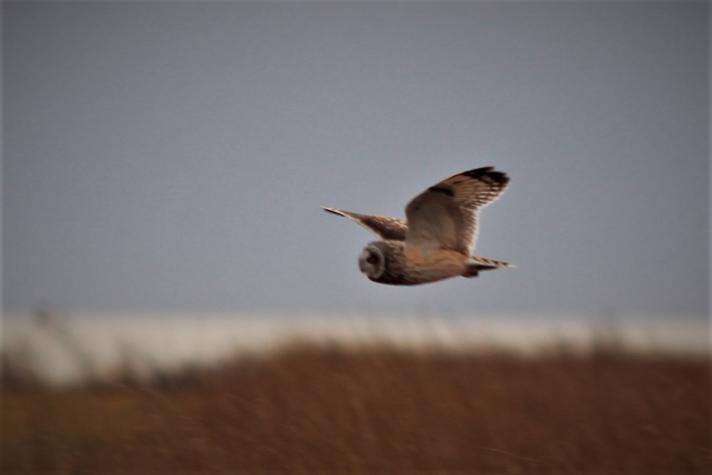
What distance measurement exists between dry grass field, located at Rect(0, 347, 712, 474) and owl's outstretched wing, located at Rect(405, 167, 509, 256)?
1.78m

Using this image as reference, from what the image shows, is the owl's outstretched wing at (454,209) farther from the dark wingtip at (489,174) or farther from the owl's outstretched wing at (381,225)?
the owl's outstretched wing at (381,225)

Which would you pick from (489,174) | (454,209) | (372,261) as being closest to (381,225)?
(454,209)

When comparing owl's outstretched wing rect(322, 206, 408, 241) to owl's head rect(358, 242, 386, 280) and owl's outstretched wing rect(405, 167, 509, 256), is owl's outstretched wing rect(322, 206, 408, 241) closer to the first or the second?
owl's outstretched wing rect(405, 167, 509, 256)

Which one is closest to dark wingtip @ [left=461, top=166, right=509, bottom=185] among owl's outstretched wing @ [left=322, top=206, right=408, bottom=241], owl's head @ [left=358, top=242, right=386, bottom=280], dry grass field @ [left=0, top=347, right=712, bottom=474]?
owl's outstretched wing @ [left=322, top=206, right=408, bottom=241]

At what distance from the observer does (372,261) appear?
4.89ft

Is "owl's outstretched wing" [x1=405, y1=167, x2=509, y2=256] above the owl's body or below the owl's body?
above

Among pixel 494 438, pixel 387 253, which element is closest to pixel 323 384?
pixel 494 438

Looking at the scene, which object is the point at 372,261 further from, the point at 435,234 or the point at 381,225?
the point at 381,225

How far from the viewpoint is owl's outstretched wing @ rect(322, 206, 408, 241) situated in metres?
1.92

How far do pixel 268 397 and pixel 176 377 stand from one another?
100 centimetres

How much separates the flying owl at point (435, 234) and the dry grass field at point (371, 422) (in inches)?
69.7

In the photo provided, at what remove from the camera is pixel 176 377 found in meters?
4.67

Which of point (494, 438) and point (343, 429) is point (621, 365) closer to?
point (494, 438)

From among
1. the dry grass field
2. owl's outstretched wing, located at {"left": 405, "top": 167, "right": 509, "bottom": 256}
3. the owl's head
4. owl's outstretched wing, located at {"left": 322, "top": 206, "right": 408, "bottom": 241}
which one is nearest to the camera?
the owl's head
